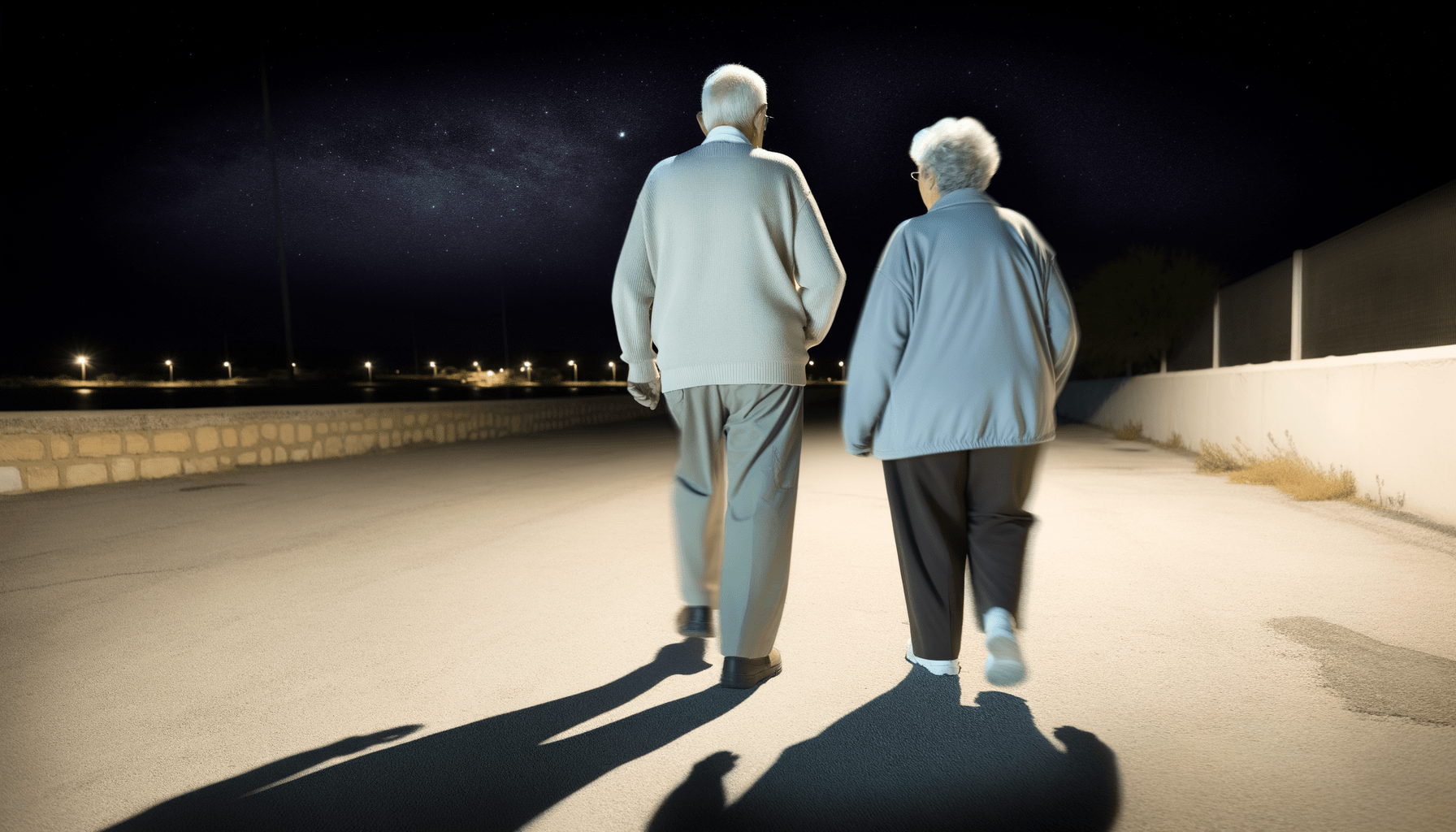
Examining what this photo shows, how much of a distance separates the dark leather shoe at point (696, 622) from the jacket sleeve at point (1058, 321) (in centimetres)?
138

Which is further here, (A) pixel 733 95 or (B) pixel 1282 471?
(B) pixel 1282 471

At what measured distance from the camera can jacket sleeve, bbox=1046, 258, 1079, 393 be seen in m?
2.28

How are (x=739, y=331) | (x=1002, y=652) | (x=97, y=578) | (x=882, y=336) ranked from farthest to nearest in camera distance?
(x=97, y=578) < (x=739, y=331) < (x=882, y=336) < (x=1002, y=652)

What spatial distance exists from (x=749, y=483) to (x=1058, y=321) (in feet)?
3.59

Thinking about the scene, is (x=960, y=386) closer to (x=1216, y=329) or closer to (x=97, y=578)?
(x=97, y=578)

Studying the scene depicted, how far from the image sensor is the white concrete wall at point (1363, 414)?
4652mm

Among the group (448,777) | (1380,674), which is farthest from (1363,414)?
(448,777)

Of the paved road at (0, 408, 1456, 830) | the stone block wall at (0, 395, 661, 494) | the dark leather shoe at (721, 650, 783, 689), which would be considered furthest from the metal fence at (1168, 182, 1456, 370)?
the stone block wall at (0, 395, 661, 494)

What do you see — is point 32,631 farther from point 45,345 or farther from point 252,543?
point 45,345

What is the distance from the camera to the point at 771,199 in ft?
7.73

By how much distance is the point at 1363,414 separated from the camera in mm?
5539

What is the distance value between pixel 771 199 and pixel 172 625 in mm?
3000

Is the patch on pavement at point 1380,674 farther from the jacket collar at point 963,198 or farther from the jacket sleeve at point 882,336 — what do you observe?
the jacket collar at point 963,198

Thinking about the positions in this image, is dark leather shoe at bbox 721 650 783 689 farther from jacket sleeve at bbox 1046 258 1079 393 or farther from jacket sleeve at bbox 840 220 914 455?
jacket sleeve at bbox 1046 258 1079 393
